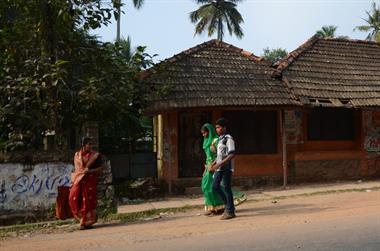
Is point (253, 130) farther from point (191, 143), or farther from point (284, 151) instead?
point (191, 143)

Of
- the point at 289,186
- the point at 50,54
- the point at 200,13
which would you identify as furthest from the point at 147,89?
the point at 200,13

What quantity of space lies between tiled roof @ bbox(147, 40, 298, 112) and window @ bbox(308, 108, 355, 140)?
175cm

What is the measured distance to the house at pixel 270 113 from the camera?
13102mm

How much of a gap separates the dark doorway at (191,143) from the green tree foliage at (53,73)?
8.95 ft

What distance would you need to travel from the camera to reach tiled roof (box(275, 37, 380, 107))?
544 inches

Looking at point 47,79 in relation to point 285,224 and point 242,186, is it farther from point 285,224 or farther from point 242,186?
point 242,186

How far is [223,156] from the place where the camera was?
27.6 ft

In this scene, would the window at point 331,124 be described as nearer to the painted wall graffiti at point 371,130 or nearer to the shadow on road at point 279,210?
the painted wall graffiti at point 371,130

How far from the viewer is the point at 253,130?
14.2 m

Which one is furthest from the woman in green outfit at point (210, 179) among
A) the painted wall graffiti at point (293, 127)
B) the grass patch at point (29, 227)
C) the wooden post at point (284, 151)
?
the painted wall graffiti at point (293, 127)

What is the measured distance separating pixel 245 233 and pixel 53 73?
498cm

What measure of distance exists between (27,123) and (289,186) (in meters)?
7.33

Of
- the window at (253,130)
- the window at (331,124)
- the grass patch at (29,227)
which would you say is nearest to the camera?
the grass patch at (29,227)

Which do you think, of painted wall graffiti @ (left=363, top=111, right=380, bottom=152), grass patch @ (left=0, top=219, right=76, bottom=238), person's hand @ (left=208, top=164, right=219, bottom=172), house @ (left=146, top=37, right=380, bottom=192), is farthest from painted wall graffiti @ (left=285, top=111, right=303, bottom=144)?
grass patch @ (left=0, top=219, right=76, bottom=238)
